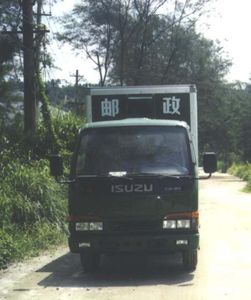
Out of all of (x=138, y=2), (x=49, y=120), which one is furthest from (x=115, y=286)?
(x=138, y=2)

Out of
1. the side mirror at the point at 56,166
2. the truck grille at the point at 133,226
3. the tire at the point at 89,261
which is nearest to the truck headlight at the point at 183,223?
the truck grille at the point at 133,226

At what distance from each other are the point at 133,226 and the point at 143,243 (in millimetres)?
289

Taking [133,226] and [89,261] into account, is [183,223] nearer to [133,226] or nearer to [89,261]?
[133,226]

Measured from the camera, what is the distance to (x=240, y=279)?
10.1 m

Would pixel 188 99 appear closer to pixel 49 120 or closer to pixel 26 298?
pixel 26 298

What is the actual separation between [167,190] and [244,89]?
7280cm

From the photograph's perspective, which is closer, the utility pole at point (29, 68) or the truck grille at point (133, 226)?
the truck grille at point (133, 226)

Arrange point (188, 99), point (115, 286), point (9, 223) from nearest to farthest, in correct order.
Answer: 1. point (115, 286)
2. point (9, 223)
3. point (188, 99)

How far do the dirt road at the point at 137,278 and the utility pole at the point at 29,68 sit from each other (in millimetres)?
10402

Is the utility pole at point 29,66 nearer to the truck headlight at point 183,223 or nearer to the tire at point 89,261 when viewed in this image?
the tire at point 89,261

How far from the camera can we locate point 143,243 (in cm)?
1010

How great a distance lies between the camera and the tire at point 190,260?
10.7 meters

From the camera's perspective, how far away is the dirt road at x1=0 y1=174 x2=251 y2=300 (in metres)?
9.27

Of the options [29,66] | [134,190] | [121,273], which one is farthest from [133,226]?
[29,66]
